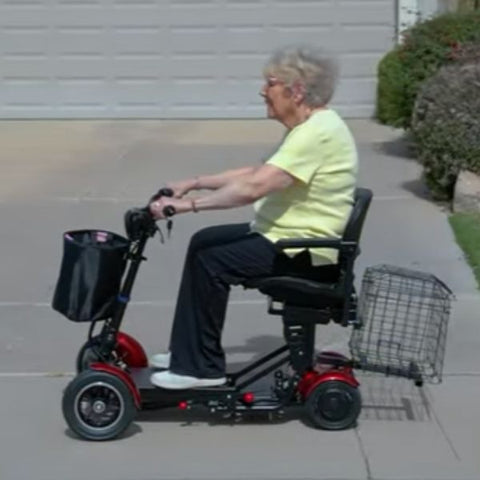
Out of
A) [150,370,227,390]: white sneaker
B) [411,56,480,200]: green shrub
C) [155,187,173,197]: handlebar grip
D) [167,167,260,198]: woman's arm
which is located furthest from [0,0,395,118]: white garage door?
[150,370,227,390]: white sneaker

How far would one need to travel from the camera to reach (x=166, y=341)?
728 cm

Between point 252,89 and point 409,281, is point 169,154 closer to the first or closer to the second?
point 252,89

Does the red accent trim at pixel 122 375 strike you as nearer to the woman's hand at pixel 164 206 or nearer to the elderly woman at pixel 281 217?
the elderly woman at pixel 281 217

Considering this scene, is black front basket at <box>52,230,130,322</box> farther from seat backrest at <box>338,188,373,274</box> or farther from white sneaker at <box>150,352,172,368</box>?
seat backrest at <box>338,188,373,274</box>

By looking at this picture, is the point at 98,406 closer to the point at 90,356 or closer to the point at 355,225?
the point at 90,356

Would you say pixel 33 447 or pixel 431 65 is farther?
pixel 431 65

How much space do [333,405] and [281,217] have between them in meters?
0.83

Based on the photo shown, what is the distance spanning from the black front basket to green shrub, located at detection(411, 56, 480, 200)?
15.4ft

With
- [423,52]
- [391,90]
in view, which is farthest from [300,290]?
[391,90]

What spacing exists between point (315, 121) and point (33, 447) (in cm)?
181

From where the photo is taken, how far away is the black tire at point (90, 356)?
5953 millimetres

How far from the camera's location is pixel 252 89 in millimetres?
15195

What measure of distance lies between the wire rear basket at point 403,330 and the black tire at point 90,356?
1.11 meters

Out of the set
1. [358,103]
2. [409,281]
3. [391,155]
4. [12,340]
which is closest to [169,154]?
[391,155]
